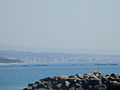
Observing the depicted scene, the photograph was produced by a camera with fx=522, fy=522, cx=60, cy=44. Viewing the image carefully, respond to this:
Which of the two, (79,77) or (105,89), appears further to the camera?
(79,77)

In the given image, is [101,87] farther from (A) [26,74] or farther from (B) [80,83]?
(A) [26,74]

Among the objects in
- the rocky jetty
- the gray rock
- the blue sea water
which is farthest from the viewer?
the blue sea water

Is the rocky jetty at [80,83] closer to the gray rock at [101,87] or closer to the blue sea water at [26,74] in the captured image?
the gray rock at [101,87]

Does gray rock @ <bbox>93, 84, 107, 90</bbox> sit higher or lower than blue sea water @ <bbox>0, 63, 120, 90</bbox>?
lower

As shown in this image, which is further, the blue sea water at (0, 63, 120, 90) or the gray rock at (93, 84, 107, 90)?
the blue sea water at (0, 63, 120, 90)

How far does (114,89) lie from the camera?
31.5m

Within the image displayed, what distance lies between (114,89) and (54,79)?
4954 millimetres

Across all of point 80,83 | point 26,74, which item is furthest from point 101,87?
point 26,74

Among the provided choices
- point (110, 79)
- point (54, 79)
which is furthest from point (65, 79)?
point (110, 79)

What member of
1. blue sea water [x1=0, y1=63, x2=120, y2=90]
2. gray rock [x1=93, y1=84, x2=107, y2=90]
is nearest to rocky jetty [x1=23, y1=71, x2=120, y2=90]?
gray rock [x1=93, y1=84, x2=107, y2=90]

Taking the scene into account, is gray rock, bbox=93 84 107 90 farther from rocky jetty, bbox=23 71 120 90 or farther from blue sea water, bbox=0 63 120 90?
blue sea water, bbox=0 63 120 90

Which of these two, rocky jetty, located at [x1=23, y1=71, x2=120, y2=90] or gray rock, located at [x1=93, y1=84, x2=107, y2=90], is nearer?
gray rock, located at [x1=93, y1=84, x2=107, y2=90]

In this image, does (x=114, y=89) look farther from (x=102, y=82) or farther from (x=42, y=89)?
(x=42, y=89)

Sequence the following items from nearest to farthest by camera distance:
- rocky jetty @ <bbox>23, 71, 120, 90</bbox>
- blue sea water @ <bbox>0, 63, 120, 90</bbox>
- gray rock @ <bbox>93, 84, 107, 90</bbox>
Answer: gray rock @ <bbox>93, 84, 107, 90</bbox> < rocky jetty @ <bbox>23, 71, 120, 90</bbox> < blue sea water @ <bbox>0, 63, 120, 90</bbox>
